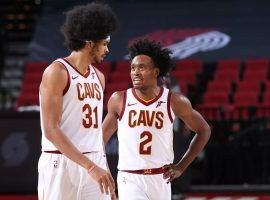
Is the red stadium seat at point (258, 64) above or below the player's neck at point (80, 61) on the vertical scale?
above

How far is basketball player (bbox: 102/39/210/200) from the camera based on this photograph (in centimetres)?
645

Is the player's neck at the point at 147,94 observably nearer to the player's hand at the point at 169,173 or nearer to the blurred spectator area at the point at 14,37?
the player's hand at the point at 169,173

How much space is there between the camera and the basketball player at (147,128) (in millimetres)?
6449

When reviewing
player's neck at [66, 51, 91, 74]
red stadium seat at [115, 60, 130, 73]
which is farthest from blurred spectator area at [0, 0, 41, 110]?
player's neck at [66, 51, 91, 74]

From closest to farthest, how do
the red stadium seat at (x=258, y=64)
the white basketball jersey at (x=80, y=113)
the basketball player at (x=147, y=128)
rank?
the white basketball jersey at (x=80, y=113), the basketball player at (x=147, y=128), the red stadium seat at (x=258, y=64)

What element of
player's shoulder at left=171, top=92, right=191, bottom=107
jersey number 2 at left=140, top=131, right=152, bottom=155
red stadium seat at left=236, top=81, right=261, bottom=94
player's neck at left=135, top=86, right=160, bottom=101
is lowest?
jersey number 2 at left=140, top=131, right=152, bottom=155

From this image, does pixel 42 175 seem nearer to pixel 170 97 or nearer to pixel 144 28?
pixel 170 97

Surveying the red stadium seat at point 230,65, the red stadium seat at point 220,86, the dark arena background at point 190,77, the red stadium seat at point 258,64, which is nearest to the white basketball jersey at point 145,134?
the dark arena background at point 190,77

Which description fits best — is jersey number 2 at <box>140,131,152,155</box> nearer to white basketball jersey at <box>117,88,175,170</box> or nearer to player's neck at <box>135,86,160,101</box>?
white basketball jersey at <box>117,88,175,170</box>

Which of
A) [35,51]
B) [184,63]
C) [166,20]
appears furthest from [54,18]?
[184,63]

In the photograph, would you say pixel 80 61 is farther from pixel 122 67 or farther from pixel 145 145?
pixel 122 67

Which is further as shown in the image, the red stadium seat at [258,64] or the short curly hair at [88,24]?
the red stadium seat at [258,64]

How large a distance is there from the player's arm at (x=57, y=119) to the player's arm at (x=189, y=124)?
1.53m

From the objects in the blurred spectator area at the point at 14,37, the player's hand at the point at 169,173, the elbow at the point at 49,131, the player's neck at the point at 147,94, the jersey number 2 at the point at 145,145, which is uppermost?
the blurred spectator area at the point at 14,37
